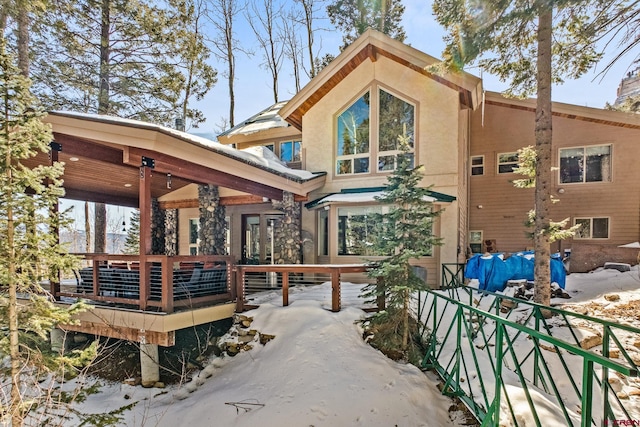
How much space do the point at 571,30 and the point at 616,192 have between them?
6.12 meters

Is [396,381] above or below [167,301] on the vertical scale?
below

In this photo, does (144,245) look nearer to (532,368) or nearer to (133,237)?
(532,368)

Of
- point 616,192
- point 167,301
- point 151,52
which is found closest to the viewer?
point 167,301

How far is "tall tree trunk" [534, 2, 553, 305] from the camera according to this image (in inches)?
274

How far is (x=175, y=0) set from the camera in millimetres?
14164

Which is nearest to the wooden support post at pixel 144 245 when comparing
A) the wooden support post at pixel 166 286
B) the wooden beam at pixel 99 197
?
the wooden support post at pixel 166 286

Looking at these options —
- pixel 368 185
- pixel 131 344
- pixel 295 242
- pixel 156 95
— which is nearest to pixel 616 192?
pixel 368 185

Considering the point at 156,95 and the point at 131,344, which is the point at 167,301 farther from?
the point at 156,95

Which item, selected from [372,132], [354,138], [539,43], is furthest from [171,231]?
[539,43]

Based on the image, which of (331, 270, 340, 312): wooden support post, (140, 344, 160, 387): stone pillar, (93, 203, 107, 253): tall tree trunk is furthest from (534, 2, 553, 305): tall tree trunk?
(93, 203, 107, 253): tall tree trunk

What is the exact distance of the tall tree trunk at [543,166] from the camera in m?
6.96

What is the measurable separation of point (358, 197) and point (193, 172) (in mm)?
4302

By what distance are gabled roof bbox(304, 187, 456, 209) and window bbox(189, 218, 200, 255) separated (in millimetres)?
4534

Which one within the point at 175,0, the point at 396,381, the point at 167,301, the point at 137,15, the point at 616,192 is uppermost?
the point at 175,0
